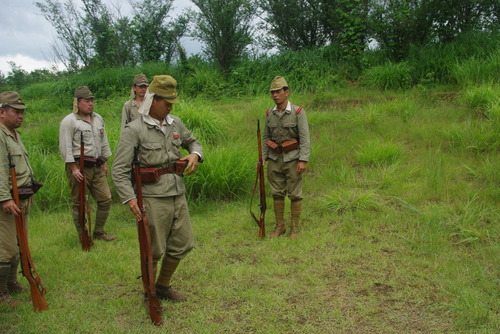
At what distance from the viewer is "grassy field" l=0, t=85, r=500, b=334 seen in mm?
3711

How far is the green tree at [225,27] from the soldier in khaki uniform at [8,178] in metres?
9.83

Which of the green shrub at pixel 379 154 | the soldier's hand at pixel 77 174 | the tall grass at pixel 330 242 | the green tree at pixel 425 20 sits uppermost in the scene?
the green tree at pixel 425 20

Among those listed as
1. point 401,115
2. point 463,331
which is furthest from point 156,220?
point 401,115

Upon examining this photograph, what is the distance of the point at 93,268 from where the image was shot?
4754 mm

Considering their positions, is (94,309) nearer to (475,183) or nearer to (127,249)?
(127,249)

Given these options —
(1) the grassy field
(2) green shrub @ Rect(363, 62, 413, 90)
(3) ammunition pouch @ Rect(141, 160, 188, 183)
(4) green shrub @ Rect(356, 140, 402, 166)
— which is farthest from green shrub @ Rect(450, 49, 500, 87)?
(3) ammunition pouch @ Rect(141, 160, 188, 183)

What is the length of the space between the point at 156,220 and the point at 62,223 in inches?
136

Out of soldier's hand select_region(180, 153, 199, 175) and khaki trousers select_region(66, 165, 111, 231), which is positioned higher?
soldier's hand select_region(180, 153, 199, 175)

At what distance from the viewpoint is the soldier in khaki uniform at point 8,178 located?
3.63 m

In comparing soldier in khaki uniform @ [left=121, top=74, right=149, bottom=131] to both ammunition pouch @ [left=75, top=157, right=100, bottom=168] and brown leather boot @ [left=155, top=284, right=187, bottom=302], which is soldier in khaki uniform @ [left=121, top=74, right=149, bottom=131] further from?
brown leather boot @ [left=155, top=284, right=187, bottom=302]

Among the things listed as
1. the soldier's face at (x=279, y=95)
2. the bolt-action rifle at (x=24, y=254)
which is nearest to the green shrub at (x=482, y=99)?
the soldier's face at (x=279, y=95)

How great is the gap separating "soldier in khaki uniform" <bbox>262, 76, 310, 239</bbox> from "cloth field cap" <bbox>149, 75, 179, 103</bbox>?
1936 mm

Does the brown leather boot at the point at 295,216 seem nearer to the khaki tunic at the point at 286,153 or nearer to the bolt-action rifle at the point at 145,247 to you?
the khaki tunic at the point at 286,153

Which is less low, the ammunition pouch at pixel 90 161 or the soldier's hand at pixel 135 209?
the ammunition pouch at pixel 90 161
